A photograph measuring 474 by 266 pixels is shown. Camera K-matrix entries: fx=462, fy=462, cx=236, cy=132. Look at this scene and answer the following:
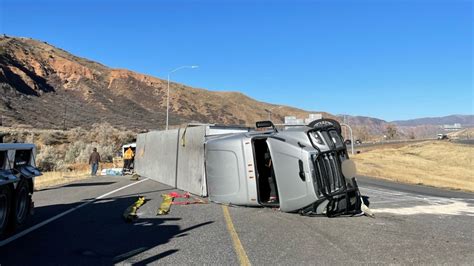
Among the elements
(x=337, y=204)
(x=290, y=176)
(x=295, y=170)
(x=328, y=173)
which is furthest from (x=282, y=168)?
(x=337, y=204)

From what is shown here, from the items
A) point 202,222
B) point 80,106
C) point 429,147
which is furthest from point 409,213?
point 80,106

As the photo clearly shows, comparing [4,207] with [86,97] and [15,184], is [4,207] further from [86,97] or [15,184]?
[86,97]

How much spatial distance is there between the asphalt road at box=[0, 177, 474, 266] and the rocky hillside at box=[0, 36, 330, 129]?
55.8 meters

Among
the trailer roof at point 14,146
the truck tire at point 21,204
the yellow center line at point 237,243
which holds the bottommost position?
the yellow center line at point 237,243

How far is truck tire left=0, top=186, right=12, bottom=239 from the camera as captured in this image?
7852 mm

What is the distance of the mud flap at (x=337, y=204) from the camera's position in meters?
9.82

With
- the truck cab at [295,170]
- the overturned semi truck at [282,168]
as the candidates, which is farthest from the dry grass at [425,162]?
the truck cab at [295,170]

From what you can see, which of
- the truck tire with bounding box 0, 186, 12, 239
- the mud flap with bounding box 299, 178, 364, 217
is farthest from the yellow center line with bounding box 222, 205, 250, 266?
the truck tire with bounding box 0, 186, 12, 239

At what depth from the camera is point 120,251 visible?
22.7ft

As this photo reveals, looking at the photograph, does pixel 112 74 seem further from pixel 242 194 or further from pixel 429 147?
pixel 242 194

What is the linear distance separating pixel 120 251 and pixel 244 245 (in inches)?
75.6

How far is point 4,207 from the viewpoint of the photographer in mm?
7941

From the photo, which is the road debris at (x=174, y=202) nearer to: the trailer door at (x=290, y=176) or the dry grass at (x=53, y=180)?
the trailer door at (x=290, y=176)

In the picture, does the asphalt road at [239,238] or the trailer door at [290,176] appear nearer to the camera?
the asphalt road at [239,238]
